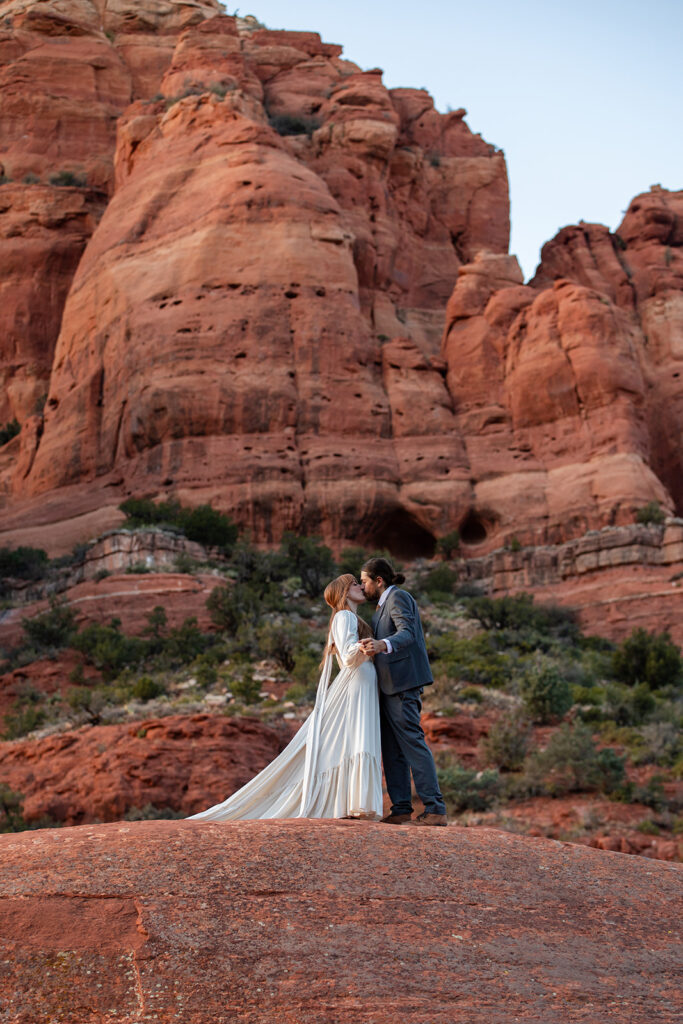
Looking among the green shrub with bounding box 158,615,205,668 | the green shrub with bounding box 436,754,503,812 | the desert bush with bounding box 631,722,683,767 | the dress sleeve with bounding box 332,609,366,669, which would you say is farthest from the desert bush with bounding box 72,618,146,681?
the dress sleeve with bounding box 332,609,366,669

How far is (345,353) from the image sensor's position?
35469mm

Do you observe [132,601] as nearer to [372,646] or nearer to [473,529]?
[473,529]

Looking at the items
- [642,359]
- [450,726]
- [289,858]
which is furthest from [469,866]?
[642,359]

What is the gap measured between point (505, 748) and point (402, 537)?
19.9 m

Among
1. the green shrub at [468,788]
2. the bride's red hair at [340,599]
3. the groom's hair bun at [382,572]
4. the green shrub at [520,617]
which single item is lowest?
the green shrub at [468,788]

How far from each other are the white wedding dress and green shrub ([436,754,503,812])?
7.03m

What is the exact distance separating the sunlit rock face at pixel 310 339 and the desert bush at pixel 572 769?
58.6 ft

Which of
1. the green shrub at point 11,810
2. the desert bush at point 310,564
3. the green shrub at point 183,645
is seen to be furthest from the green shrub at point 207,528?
the green shrub at point 11,810

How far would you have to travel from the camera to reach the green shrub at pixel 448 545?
A: 32.5 meters

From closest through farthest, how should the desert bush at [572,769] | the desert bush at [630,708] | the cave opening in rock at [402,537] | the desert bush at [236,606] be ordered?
the desert bush at [572,769] < the desert bush at [630,708] < the desert bush at [236,606] < the cave opening in rock at [402,537]

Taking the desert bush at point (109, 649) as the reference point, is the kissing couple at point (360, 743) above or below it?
below

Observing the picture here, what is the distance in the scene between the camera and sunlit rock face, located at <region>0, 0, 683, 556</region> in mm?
33156

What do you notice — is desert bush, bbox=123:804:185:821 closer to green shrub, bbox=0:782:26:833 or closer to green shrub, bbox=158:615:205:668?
green shrub, bbox=0:782:26:833

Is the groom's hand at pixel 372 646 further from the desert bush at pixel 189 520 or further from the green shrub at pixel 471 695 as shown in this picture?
the desert bush at pixel 189 520
